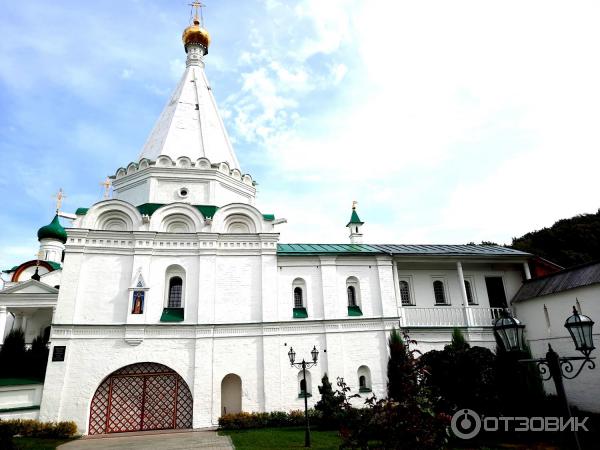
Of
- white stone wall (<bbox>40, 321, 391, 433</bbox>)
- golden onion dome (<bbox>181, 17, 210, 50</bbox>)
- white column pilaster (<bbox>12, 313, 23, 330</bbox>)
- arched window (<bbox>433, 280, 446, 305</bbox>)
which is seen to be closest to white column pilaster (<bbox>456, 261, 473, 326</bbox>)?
arched window (<bbox>433, 280, 446, 305</bbox>)

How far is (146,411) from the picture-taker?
14781mm

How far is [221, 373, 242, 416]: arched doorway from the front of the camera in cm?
1570

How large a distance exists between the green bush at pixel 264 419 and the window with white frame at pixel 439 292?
816 centimetres

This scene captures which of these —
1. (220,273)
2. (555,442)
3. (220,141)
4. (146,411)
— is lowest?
(555,442)

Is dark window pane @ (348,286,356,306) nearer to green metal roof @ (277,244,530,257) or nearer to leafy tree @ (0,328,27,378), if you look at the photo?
green metal roof @ (277,244,530,257)

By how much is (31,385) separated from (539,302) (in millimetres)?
19961

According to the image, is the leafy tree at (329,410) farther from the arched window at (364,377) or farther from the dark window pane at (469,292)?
the dark window pane at (469,292)

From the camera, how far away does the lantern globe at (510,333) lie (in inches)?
217

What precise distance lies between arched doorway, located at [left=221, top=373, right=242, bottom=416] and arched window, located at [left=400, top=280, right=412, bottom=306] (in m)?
8.16

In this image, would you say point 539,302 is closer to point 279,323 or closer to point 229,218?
point 279,323

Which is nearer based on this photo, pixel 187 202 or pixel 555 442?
pixel 555 442

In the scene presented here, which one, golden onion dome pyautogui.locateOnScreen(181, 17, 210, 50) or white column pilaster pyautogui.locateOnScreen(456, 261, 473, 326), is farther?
golden onion dome pyautogui.locateOnScreen(181, 17, 210, 50)

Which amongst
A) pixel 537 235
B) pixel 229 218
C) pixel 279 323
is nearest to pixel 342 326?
pixel 279 323

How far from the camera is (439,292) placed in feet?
63.4
